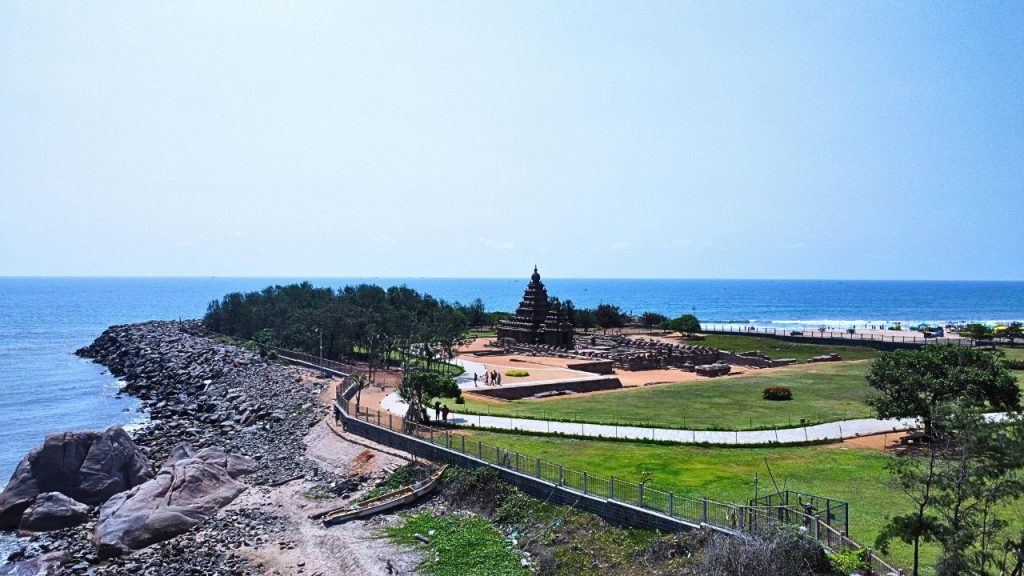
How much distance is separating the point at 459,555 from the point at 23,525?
23.5 metres

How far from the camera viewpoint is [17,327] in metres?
164

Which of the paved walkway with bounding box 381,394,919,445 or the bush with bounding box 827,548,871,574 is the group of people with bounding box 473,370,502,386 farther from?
the bush with bounding box 827,548,871,574

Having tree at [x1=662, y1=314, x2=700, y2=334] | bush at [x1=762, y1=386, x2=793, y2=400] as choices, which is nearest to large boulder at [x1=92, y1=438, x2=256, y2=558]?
bush at [x1=762, y1=386, x2=793, y2=400]

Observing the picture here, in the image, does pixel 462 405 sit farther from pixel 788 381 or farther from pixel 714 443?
pixel 788 381

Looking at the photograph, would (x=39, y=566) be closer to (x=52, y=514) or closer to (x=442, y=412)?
(x=52, y=514)


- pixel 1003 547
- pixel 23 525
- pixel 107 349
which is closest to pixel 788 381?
pixel 1003 547

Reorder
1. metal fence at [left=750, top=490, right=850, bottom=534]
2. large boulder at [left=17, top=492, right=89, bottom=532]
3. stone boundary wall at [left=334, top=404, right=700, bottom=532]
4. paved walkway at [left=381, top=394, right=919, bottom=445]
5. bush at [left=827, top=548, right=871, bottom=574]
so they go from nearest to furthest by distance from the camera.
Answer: bush at [left=827, top=548, right=871, bottom=574]
metal fence at [left=750, top=490, right=850, bottom=534]
stone boundary wall at [left=334, top=404, right=700, bottom=532]
large boulder at [left=17, top=492, right=89, bottom=532]
paved walkway at [left=381, top=394, right=919, bottom=445]

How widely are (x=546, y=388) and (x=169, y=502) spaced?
3313 cm

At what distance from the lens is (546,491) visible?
30.1 metres

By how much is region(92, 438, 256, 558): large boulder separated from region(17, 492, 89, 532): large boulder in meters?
1.21

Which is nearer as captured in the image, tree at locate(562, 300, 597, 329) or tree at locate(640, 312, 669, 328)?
tree at locate(562, 300, 597, 329)

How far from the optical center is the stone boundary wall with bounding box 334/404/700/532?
84.3 feet

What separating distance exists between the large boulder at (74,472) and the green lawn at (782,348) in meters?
71.8

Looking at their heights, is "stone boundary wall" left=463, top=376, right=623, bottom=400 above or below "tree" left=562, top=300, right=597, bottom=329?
below
